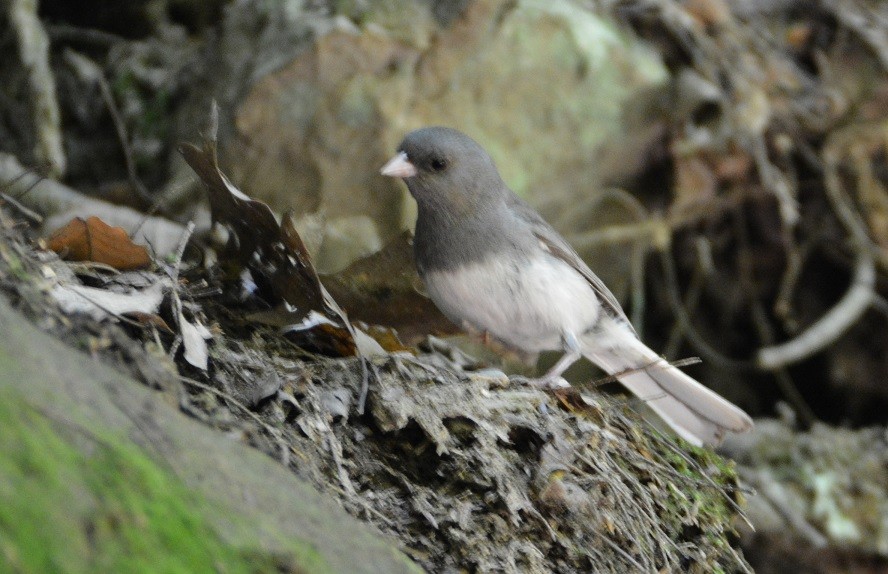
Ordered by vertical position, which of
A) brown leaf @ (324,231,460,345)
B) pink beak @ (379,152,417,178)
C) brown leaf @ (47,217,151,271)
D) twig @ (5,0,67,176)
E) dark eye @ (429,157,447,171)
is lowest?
twig @ (5,0,67,176)

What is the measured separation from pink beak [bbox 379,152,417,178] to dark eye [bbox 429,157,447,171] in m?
0.06

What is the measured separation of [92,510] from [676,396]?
2331mm

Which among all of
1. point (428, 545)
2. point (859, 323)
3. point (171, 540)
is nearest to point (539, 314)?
point (428, 545)

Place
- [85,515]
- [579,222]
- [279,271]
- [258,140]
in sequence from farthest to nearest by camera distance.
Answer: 1. [579,222]
2. [258,140]
3. [279,271]
4. [85,515]

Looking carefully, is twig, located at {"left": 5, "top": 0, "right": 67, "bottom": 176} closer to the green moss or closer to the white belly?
the white belly

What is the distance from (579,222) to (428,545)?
132 inches

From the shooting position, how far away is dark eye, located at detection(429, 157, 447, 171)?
119 inches

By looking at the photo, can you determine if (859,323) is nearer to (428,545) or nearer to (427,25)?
(427,25)

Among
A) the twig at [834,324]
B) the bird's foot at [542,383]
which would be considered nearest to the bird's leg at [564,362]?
the bird's foot at [542,383]

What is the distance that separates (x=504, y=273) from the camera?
291 cm

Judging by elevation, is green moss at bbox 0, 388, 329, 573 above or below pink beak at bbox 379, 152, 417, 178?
above

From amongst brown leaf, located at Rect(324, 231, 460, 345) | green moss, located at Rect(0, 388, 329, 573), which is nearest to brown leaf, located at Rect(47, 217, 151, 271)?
brown leaf, located at Rect(324, 231, 460, 345)

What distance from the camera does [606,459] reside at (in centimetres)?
233

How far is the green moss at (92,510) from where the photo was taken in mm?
1102
